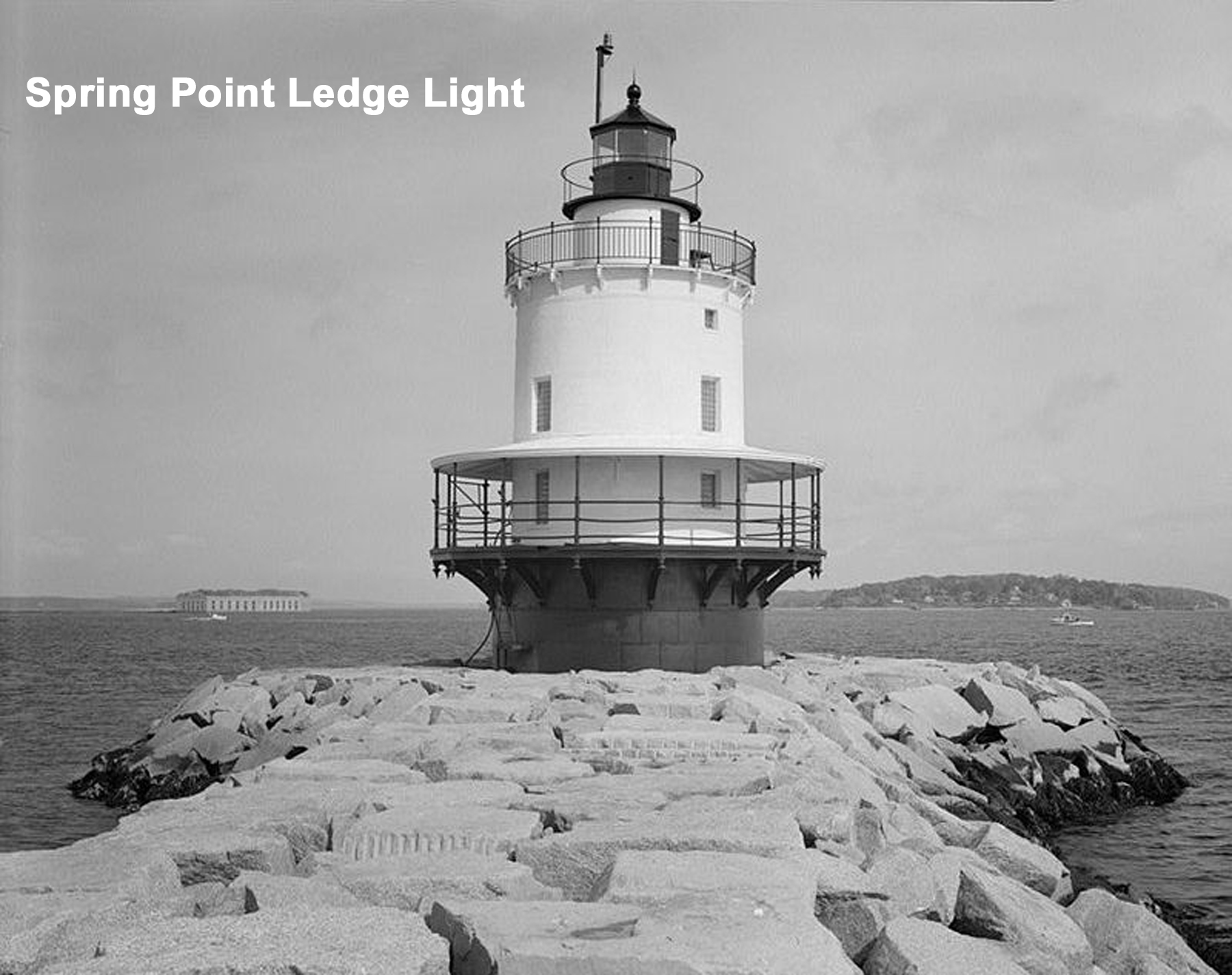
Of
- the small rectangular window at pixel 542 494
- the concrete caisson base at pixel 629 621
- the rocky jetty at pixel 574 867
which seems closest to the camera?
the rocky jetty at pixel 574 867

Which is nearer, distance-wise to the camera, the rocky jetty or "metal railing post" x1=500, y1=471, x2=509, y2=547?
the rocky jetty

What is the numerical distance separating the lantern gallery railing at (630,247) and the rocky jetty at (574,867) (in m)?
7.86

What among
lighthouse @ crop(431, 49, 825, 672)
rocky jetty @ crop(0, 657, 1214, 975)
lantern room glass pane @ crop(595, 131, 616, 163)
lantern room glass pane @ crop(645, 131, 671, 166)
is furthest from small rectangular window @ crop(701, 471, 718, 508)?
rocky jetty @ crop(0, 657, 1214, 975)

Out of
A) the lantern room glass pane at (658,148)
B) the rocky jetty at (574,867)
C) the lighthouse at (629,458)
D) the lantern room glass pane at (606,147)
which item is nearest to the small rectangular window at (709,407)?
the lighthouse at (629,458)

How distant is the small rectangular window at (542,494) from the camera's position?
2055cm

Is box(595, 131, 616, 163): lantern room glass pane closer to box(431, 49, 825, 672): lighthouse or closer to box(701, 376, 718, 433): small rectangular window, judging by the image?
box(431, 49, 825, 672): lighthouse

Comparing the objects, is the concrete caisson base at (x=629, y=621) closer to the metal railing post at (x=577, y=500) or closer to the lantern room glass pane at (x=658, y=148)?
the metal railing post at (x=577, y=500)

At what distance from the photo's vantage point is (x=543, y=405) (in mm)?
21078

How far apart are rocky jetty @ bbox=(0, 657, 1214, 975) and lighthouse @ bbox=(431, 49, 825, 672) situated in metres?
4.34

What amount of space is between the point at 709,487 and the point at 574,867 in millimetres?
13288

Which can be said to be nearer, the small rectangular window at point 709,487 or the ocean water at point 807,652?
the ocean water at point 807,652

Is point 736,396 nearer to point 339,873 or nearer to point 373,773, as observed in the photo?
point 373,773

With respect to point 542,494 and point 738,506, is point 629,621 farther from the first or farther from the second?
point 542,494

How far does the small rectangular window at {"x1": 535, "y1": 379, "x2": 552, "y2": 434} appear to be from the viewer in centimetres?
2094
